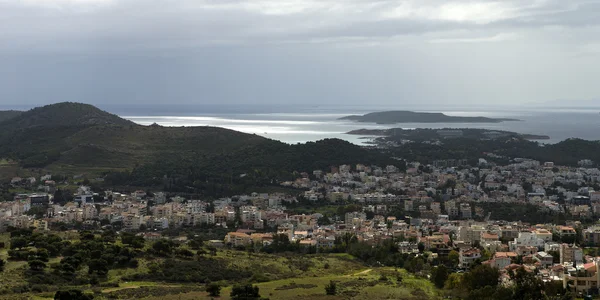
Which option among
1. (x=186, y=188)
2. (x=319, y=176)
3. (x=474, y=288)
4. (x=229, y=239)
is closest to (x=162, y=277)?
(x=474, y=288)

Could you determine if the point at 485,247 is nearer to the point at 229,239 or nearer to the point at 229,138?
the point at 229,239

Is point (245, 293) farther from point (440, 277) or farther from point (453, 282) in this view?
point (440, 277)

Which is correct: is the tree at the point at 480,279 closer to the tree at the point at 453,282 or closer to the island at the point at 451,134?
the tree at the point at 453,282

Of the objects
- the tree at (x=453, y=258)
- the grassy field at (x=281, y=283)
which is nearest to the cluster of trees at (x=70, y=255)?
the grassy field at (x=281, y=283)

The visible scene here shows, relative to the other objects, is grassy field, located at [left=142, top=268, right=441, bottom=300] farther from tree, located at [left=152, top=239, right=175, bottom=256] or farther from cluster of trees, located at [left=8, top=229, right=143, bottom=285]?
tree, located at [left=152, top=239, right=175, bottom=256]

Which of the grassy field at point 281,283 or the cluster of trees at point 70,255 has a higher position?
the cluster of trees at point 70,255

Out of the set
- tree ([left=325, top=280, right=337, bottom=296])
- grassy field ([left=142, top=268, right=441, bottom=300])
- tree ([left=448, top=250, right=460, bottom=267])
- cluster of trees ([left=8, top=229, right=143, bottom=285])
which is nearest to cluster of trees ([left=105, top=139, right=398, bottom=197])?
tree ([left=448, top=250, right=460, bottom=267])
